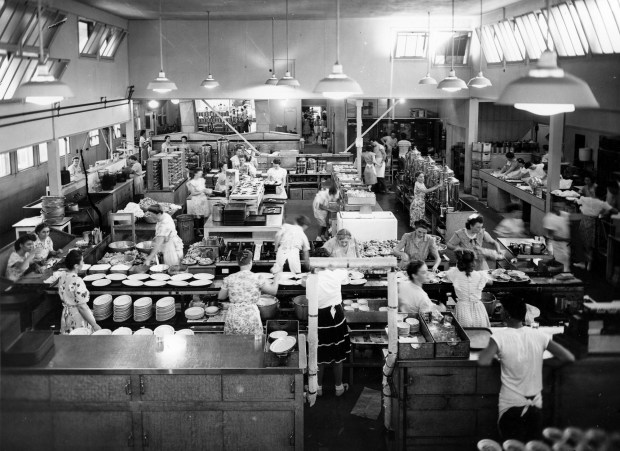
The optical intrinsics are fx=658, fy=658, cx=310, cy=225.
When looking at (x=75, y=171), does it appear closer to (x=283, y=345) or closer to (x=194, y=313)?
(x=194, y=313)

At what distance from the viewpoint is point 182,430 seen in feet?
17.5

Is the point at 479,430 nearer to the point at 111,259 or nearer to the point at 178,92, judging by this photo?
the point at 111,259

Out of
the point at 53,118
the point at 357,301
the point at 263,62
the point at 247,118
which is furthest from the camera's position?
the point at 247,118

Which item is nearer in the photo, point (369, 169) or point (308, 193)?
point (369, 169)

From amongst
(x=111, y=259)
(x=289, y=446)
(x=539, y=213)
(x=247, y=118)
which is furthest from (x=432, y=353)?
(x=247, y=118)

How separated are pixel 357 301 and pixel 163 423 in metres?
3.01

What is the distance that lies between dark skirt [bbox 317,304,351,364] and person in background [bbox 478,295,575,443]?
1801 millimetres

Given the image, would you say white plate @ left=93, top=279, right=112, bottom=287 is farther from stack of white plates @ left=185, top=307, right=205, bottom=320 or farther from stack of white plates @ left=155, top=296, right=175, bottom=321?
stack of white plates @ left=185, top=307, right=205, bottom=320

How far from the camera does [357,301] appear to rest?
767 cm

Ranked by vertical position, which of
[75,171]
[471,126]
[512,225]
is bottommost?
[512,225]

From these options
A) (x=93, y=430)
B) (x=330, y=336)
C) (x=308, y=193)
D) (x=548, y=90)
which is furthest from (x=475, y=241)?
(x=308, y=193)

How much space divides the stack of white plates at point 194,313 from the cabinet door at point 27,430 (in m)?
2.17

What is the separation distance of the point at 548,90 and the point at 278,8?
11928mm

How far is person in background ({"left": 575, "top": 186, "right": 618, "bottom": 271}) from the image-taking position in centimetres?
1088
